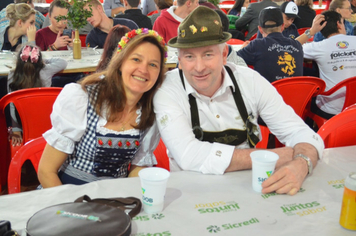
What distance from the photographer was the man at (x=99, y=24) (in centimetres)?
448

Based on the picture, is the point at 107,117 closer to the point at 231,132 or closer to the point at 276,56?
the point at 231,132

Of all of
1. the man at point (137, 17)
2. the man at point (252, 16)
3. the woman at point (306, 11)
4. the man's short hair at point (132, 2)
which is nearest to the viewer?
the man at point (137, 17)

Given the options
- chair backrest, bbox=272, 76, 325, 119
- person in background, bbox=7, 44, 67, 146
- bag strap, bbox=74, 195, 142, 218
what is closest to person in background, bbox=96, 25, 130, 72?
person in background, bbox=7, 44, 67, 146

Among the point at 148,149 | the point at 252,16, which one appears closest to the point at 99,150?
the point at 148,149

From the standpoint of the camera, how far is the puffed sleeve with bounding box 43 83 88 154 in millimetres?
1854

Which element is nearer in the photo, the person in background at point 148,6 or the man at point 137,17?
the man at point 137,17

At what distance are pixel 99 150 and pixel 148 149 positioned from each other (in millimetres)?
296

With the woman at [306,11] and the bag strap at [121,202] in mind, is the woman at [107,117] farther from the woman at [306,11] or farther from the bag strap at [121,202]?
the woman at [306,11]

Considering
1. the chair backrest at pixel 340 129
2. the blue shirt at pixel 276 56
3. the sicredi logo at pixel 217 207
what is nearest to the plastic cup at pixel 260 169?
the sicredi logo at pixel 217 207

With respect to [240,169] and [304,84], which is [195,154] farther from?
[304,84]

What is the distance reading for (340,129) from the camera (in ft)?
7.18

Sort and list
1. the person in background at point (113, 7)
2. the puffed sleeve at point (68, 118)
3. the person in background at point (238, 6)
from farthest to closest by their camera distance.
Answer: the person in background at point (238, 6)
the person in background at point (113, 7)
the puffed sleeve at point (68, 118)

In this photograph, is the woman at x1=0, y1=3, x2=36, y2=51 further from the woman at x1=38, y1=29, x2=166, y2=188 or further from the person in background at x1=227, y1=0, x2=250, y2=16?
the person in background at x1=227, y1=0, x2=250, y2=16

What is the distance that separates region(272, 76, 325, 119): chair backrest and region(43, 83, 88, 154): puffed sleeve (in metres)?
1.70
